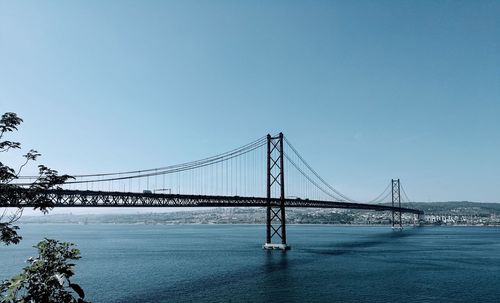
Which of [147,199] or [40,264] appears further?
[147,199]

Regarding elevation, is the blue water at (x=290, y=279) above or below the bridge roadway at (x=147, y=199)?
below

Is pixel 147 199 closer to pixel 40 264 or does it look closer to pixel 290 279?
pixel 290 279

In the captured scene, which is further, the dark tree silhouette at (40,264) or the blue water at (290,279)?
the blue water at (290,279)

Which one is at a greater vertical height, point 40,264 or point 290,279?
point 40,264

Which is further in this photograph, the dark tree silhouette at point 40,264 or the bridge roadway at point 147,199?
the bridge roadway at point 147,199

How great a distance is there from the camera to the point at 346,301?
37312mm

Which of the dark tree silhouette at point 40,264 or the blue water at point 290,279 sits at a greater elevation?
the dark tree silhouette at point 40,264

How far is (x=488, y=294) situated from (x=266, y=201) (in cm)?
4909

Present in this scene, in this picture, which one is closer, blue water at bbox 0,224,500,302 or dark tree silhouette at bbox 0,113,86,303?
dark tree silhouette at bbox 0,113,86,303

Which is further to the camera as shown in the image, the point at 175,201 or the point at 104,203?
the point at 175,201

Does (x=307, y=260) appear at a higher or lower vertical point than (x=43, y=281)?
lower

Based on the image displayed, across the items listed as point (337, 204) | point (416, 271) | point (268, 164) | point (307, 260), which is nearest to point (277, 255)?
point (307, 260)

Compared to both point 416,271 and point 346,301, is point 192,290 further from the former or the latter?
point 416,271

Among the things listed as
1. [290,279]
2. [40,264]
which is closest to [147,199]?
[290,279]
